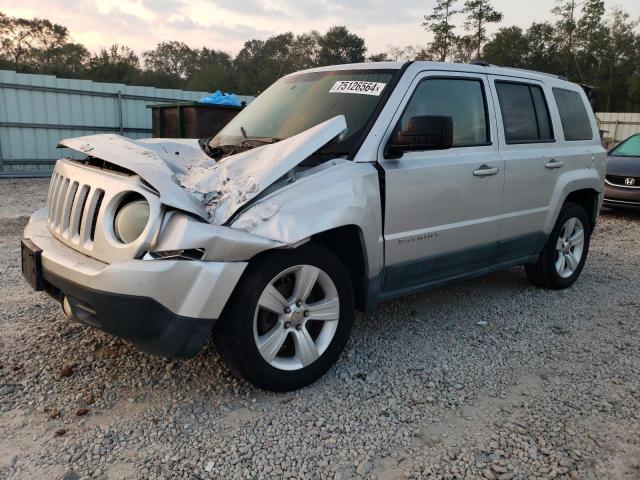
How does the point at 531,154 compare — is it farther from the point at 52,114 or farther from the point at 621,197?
the point at 52,114

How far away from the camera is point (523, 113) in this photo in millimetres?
4504

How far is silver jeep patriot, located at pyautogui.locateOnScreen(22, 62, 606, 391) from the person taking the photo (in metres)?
2.56

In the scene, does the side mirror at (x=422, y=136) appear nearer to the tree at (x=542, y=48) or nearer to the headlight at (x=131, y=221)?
the headlight at (x=131, y=221)

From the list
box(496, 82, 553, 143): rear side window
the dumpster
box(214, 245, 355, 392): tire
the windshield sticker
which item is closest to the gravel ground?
box(214, 245, 355, 392): tire

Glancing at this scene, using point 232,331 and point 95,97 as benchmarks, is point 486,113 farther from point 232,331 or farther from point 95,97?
point 95,97

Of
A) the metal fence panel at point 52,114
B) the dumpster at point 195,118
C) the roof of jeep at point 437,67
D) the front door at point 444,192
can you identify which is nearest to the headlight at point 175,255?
the front door at point 444,192

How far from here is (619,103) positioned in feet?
126

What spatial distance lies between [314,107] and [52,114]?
1205cm

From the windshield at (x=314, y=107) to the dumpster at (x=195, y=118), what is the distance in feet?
20.3

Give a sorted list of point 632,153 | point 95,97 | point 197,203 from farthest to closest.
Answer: point 95,97 < point 632,153 < point 197,203

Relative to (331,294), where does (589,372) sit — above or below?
below

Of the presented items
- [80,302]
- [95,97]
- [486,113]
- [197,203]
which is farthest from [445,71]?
[95,97]

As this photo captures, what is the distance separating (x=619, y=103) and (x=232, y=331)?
42.9 metres

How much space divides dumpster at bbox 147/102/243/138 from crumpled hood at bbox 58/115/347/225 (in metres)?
7.06
